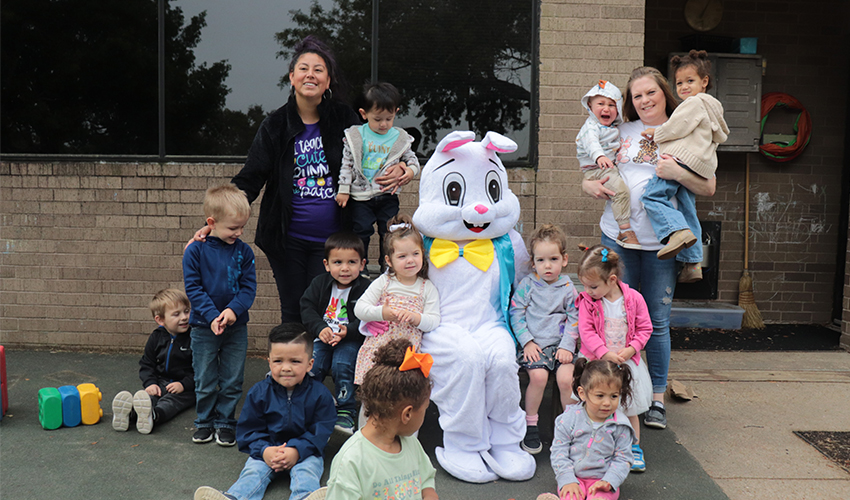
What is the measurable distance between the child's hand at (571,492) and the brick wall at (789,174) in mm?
4723

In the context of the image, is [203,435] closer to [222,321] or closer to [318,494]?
[222,321]

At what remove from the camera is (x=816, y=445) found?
3984 mm

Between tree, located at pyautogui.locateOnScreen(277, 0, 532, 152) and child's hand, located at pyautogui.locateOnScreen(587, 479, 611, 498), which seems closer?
child's hand, located at pyautogui.locateOnScreen(587, 479, 611, 498)

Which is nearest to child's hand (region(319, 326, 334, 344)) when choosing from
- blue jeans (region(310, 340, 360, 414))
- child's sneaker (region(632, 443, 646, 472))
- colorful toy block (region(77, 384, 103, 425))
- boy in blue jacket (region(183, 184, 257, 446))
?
blue jeans (region(310, 340, 360, 414))

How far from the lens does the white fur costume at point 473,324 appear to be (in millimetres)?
3572

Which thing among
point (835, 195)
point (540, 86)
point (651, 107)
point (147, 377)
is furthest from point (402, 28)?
point (835, 195)

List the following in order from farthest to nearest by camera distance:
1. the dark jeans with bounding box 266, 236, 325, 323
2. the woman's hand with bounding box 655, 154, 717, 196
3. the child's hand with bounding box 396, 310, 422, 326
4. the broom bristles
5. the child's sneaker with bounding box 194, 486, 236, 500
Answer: the broom bristles → the dark jeans with bounding box 266, 236, 325, 323 → the woman's hand with bounding box 655, 154, 717, 196 → the child's hand with bounding box 396, 310, 422, 326 → the child's sneaker with bounding box 194, 486, 236, 500

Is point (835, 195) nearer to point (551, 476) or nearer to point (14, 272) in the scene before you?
point (551, 476)

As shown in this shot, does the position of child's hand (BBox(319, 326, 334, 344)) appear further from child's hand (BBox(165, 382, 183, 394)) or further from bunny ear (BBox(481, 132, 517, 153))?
bunny ear (BBox(481, 132, 517, 153))

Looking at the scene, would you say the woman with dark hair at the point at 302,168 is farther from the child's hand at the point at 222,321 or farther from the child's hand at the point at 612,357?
the child's hand at the point at 612,357

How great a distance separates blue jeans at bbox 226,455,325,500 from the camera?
323 centimetres

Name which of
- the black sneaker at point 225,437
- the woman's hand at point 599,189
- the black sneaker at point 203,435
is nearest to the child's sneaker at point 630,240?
the woman's hand at point 599,189

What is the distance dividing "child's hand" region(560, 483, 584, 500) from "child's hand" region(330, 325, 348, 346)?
1.53m

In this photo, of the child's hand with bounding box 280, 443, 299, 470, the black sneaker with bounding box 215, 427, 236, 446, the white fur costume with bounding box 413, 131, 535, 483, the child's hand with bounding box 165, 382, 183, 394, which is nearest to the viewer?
the child's hand with bounding box 280, 443, 299, 470
